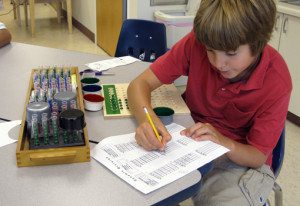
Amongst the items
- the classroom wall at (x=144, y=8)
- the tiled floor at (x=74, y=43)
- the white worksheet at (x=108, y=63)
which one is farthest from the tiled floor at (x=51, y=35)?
the white worksheet at (x=108, y=63)

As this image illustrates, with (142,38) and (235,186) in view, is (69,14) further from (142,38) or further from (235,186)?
(235,186)

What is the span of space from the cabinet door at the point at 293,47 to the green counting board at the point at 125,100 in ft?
4.31

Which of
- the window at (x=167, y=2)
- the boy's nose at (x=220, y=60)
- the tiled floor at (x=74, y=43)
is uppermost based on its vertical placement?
the boy's nose at (x=220, y=60)

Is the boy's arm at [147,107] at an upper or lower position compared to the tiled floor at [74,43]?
upper

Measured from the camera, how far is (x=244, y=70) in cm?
113

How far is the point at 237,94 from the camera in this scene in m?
1.18

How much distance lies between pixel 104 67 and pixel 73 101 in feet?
1.71

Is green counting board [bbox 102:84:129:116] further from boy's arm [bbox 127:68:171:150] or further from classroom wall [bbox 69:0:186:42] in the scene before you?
classroom wall [bbox 69:0:186:42]

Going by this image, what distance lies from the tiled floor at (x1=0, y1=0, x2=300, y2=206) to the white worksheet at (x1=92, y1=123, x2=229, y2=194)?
882 millimetres

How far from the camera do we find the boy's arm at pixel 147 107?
3.24 feet

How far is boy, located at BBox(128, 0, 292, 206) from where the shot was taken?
39.1 inches

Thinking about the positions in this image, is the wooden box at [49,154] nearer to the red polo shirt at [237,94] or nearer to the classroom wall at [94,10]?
the red polo shirt at [237,94]

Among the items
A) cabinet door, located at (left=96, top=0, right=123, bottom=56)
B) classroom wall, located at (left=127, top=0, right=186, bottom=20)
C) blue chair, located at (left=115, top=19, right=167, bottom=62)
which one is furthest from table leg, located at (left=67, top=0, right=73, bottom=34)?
blue chair, located at (left=115, top=19, right=167, bottom=62)

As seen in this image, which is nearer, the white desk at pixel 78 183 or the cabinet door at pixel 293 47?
the white desk at pixel 78 183
